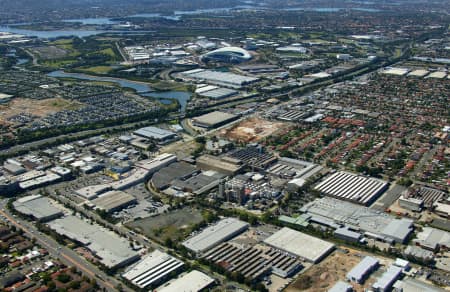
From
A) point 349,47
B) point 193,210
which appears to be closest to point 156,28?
point 349,47

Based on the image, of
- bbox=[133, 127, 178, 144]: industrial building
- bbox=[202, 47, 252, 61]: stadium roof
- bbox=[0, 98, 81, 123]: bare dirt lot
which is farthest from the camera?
bbox=[202, 47, 252, 61]: stadium roof

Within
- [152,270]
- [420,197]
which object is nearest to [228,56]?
[420,197]

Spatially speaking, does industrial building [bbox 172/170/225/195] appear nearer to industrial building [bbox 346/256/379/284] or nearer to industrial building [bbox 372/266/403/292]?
industrial building [bbox 346/256/379/284]

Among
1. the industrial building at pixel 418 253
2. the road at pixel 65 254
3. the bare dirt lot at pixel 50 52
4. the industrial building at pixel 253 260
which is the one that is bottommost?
the road at pixel 65 254

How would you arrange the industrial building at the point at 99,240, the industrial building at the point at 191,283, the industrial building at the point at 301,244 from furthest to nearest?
the industrial building at the point at 301,244
the industrial building at the point at 99,240
the industrial building at the point at 191,283

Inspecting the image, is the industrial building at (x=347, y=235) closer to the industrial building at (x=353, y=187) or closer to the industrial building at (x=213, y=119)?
the industrial building at (x=353, y=187)

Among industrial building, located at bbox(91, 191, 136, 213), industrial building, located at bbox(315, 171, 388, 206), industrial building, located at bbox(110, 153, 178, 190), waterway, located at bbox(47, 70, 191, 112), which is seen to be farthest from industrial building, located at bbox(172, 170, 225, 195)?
waterway, located at bbox(47, 70, 191, 112)

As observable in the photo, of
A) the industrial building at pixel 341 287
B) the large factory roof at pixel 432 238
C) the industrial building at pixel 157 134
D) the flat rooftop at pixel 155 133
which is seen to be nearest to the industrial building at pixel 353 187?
the large factory roof at pixel 432 238
